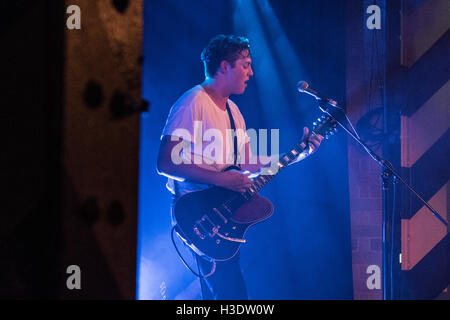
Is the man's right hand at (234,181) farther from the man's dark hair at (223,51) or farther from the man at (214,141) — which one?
the man's dark hair at (223,51)

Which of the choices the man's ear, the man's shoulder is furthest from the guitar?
the man's ear

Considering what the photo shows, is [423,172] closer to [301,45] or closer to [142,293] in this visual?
[301,45]

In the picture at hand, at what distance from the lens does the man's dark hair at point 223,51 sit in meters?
2.79

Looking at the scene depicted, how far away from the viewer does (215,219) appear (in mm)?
2500

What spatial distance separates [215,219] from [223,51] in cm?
107

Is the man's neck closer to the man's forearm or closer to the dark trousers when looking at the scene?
the man's forearm

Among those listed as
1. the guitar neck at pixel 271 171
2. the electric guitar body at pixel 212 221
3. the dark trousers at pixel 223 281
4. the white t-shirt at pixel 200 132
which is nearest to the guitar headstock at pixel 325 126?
the guitar neck at pixel 271 171

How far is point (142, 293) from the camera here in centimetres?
346

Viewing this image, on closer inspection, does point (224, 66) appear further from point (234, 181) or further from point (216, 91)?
point (234, 181)

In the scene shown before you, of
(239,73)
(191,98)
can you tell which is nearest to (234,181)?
(191,98)

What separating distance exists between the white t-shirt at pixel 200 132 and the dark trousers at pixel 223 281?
0.44 m

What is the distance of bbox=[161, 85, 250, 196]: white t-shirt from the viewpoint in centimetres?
250

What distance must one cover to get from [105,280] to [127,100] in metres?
0.54

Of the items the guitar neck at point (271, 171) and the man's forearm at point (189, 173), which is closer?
the man's forearm at point (189, 173)
